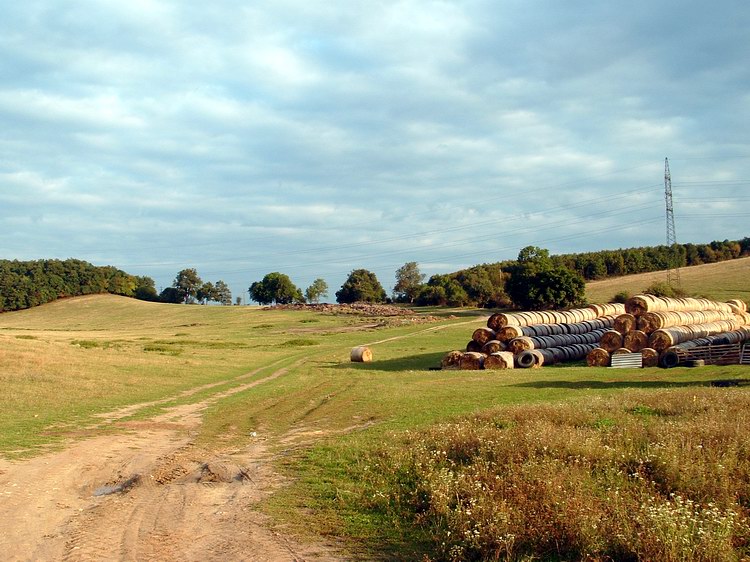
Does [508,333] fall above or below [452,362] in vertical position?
above

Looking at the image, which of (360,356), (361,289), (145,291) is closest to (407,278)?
(361,289)

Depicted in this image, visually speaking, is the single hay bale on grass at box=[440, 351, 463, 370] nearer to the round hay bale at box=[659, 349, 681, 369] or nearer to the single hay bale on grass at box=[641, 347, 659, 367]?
the single hay bale on grass at box=[641, 347, 659, 367]

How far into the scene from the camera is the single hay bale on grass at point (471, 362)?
3759 centimetres

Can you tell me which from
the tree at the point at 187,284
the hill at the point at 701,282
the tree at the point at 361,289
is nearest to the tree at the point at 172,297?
the tree at the point at 187,284

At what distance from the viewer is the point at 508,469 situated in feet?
32.8

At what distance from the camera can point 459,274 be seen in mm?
119625

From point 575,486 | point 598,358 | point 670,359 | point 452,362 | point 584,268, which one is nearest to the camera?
point 575,486

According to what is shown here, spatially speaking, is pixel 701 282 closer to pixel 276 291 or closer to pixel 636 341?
pixel 636 341

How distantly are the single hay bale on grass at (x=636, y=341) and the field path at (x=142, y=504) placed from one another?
26.7 meters

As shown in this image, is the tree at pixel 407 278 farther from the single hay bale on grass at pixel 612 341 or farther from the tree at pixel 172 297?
the single hay bale on grass at pixel 612 341

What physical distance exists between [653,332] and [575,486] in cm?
3069

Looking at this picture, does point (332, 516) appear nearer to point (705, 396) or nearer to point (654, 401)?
point (654, 401)

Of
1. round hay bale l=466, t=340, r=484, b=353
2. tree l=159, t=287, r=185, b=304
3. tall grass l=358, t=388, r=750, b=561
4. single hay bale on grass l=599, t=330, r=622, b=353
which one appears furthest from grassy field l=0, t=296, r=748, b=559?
tree l=159, t=287, r=185, b=304

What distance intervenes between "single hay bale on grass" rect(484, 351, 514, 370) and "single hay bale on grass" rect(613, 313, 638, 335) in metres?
6.51
